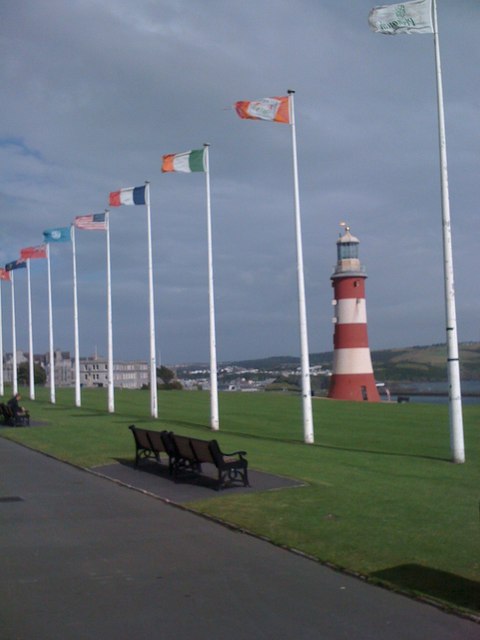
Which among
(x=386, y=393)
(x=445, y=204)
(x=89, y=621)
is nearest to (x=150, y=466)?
(x=445, y=204)

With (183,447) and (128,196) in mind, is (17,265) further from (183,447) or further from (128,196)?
(183,447)

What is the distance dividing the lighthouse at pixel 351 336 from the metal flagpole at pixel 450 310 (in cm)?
2851

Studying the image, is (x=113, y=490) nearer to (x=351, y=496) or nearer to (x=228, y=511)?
(x=228, y=511)

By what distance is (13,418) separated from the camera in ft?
101

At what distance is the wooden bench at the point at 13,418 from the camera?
3077cm

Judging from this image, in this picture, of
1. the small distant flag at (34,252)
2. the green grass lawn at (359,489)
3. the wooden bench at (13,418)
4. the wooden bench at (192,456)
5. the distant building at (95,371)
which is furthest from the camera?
the distant building at (95,371)

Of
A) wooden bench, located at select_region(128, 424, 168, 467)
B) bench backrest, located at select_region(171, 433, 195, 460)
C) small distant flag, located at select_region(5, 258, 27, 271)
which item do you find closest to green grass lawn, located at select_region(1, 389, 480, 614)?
wooden bench, located at select_region(128, 424, 168, 467)

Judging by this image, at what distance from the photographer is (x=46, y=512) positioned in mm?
12320

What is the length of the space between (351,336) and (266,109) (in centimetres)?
2529

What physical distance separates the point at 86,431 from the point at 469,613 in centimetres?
2125

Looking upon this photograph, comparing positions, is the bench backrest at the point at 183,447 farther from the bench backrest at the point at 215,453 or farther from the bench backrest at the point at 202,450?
the bench backrest at the point at 215,453

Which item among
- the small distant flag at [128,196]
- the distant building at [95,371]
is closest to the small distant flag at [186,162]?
the small distant flag at [128,196]

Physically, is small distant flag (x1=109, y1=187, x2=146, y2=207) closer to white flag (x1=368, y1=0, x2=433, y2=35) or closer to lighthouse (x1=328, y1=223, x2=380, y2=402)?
white flag (x1=368, y1=0, x2=433, y2=35)

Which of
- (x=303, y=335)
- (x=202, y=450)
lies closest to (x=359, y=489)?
(x=202, y=450)
